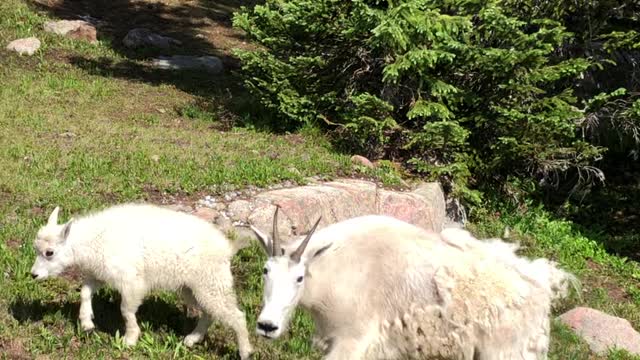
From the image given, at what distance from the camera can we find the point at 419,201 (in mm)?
11180

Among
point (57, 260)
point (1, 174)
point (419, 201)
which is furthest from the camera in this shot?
point (419, 201)

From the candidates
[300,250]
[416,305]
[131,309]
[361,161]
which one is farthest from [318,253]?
[361,161]

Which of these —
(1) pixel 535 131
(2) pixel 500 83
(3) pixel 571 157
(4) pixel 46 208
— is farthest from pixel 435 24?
(4) pixel 46 208

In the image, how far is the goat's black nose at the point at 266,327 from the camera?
15.4 ft

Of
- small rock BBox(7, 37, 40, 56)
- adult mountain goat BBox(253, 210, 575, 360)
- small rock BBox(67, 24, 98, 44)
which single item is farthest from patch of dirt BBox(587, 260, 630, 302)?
small rock BBox(67, 24, 98, 44)

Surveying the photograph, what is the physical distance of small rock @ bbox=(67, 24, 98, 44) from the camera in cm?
1983

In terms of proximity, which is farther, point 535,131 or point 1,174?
point 535,131

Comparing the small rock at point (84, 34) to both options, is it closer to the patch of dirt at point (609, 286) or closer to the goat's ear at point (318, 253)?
the patch of dirt at point (609, 286)

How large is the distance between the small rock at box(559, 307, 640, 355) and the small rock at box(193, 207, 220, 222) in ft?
14.4

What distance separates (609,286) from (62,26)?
48.9ft

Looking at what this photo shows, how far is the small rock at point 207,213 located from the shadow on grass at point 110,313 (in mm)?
1862

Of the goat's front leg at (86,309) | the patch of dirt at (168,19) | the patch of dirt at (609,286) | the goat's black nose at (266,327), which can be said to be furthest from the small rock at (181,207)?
the patch of dirt at (168,19)

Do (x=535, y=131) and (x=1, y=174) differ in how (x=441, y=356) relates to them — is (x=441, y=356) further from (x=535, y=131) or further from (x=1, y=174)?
(x=535, y=131)

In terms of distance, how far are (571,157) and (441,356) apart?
956 cm
